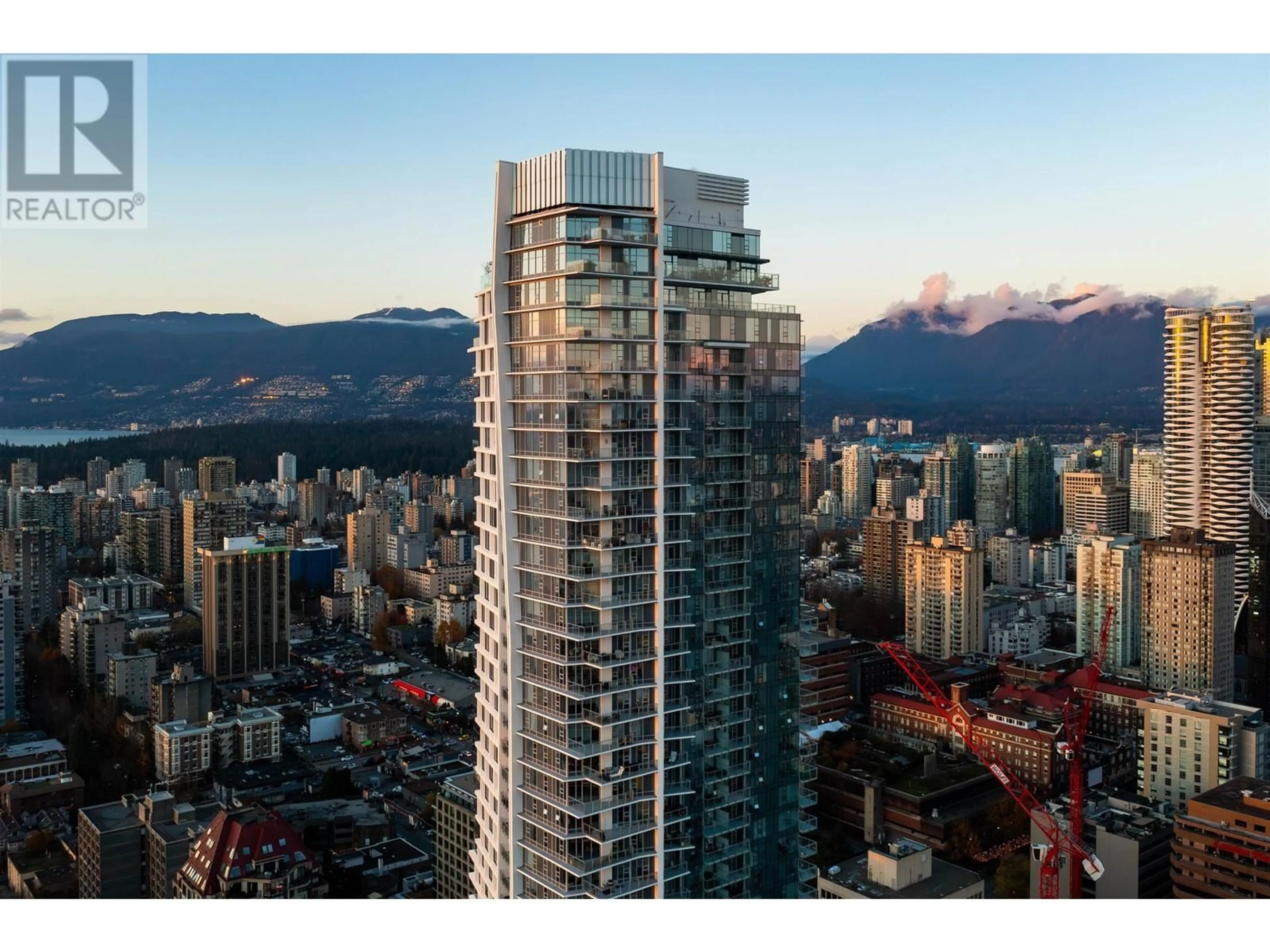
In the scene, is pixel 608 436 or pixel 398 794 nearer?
pixel 608 436

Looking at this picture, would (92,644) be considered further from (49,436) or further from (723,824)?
(49,436)

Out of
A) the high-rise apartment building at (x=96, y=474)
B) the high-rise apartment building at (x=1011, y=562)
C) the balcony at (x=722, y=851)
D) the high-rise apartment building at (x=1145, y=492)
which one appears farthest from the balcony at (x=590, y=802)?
the high-rise apartment building at (x=96, y=474)

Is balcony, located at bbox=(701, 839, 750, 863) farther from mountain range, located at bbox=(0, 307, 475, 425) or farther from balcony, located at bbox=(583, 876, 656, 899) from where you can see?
mountain range, located at bbox=(0, 307, 475, 425)

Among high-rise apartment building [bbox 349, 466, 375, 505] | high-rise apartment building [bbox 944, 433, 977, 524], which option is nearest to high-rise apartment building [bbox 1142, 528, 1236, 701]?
high-rise apartment building [bbox 944, 433, 977, 524]

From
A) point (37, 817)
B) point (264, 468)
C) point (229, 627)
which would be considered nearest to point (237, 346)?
point (264, 468)

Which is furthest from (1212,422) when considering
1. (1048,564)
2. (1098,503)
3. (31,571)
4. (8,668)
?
(31,571)

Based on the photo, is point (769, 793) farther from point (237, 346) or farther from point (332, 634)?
point (237, 346)

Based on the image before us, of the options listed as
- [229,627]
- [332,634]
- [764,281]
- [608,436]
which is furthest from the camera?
[332,634]
